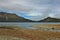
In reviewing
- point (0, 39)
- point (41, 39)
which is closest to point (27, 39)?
point (41, 39)

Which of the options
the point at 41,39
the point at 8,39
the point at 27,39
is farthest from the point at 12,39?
the point at 41,39

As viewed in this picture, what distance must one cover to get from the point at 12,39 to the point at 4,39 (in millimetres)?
788

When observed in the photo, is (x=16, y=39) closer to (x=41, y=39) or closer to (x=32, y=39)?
(x=32, y=39)

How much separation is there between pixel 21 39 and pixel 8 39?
1.34 meters

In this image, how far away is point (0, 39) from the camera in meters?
15.3

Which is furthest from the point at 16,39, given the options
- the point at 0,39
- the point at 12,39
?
the point at 0,39

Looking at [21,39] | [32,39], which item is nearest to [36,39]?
[32,39]

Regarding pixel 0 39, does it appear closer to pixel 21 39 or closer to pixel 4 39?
pixel 4 39

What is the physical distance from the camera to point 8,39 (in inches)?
602

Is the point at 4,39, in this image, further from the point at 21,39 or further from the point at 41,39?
the point at 41,39

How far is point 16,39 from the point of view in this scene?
15531 millimetres

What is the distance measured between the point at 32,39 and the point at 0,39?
10.5 feet

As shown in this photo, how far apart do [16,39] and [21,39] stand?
21.1 inches

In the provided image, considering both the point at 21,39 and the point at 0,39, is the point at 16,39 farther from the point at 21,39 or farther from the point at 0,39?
the point at 0,39
